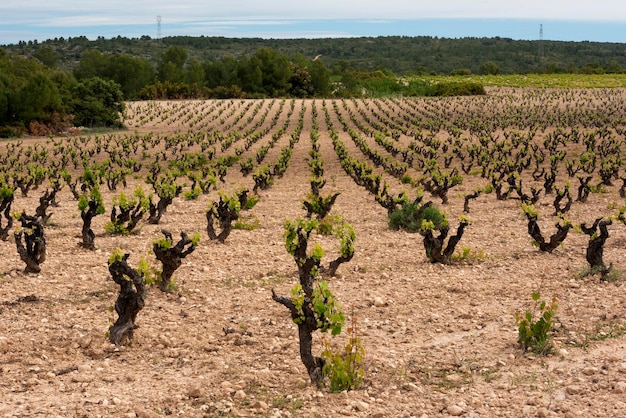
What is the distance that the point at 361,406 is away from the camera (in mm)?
6977

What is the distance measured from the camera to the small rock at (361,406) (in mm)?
6953

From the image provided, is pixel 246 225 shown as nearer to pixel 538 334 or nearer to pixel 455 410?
pixel 538 334

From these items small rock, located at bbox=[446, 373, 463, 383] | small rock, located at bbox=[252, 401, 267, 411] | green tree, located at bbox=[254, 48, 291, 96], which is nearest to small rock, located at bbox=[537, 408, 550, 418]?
small rock, located at bbox=[446, 373, 463, 383]

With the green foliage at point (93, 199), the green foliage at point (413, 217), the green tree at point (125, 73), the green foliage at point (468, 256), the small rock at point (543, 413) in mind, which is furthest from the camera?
the green tree at point (125, 73)

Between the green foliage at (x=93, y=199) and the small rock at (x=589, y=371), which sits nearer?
the small rock at (x=589, y=371)

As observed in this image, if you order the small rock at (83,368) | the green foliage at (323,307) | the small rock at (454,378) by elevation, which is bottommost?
the small rock at (83,368)

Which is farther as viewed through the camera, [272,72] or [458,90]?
[272,72]

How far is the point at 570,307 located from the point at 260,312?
4.53 m

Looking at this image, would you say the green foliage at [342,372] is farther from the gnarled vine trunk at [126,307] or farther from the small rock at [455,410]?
the gnarled vine trunk at [126,307]

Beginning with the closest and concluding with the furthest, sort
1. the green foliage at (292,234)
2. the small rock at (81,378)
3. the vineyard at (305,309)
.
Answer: the vineyard at (305,309)
the small rock at (81,378)
the green foliage at (292,234)

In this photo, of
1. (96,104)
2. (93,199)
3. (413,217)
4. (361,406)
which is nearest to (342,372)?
(361,406)

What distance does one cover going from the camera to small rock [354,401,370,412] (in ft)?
22.8

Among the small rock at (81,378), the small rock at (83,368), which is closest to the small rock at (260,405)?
the small rock at (81,378)

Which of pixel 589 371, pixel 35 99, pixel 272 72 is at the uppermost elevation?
pixel 272 72
